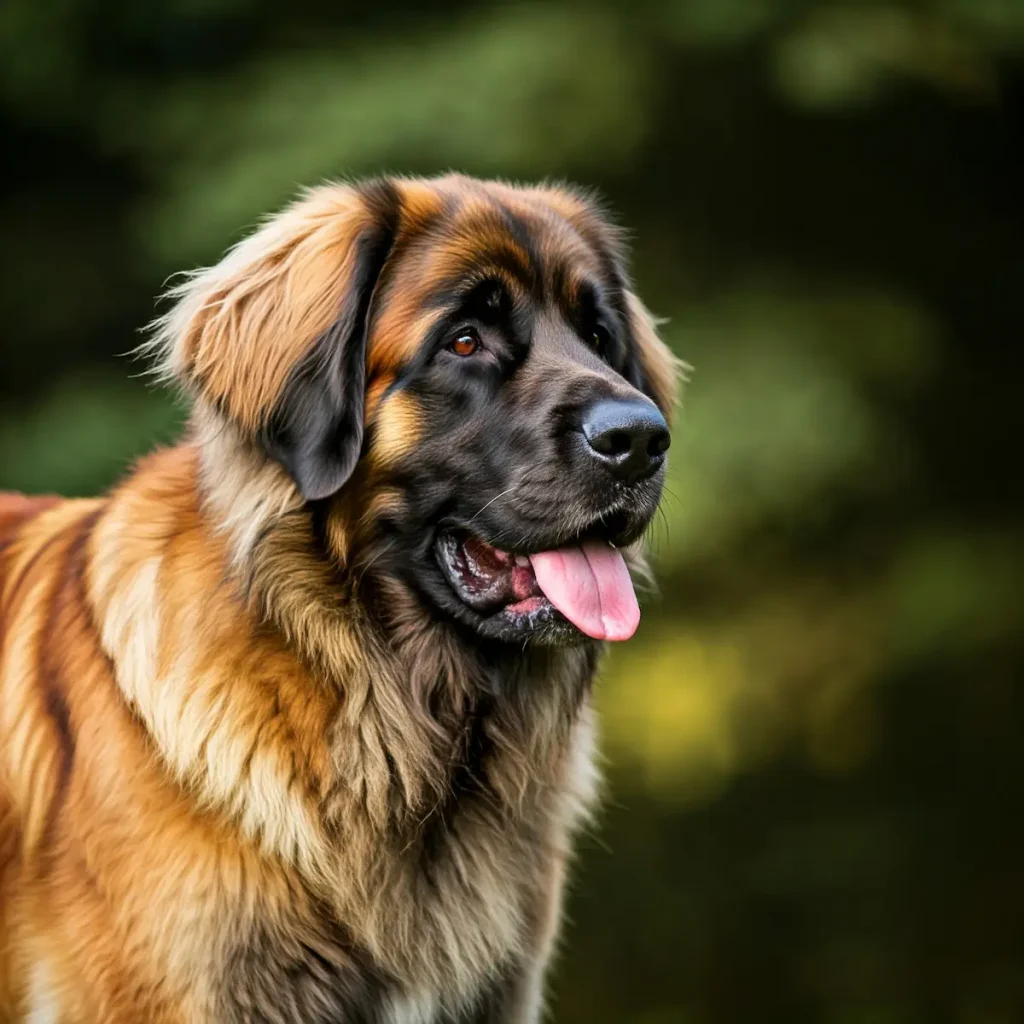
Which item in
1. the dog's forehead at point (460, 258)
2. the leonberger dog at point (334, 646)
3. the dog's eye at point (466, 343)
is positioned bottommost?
the leonberger dog at point (334, 646)

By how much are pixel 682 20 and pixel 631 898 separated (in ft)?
12.8

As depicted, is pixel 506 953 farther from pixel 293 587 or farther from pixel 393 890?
pixel 293 587

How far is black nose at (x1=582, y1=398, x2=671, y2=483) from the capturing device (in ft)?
9.57

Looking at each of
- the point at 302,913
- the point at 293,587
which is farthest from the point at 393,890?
the point at 293,587

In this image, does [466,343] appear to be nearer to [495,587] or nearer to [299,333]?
[299,333]

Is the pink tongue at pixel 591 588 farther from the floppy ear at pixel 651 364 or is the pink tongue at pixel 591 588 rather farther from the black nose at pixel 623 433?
the floppy ear at pixel 651 364

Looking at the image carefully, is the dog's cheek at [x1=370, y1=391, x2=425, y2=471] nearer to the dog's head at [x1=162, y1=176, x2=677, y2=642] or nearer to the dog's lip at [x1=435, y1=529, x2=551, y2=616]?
the dog's head at [x1=162, y1=176, x2=677, y2=642]

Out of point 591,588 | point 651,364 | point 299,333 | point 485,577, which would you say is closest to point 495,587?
point 485,577

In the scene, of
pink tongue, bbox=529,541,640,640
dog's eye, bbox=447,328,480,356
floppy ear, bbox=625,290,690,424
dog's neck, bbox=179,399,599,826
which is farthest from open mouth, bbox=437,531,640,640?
floppy ear, bbox=625,290,690,424

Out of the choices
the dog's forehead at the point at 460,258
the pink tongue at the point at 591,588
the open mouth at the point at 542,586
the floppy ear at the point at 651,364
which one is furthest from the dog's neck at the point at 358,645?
the floppy ear at the point at 651,364

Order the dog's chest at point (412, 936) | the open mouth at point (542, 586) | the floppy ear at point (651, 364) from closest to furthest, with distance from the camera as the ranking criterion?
the dog's chest at point (412, 936), the open mouth at point (542, 586), the floppy ear at point (651, 364)

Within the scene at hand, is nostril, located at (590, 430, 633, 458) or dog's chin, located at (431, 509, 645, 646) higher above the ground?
nostril, located at (590, 430, 633, 458)

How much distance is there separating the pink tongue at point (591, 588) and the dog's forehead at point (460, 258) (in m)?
0.50

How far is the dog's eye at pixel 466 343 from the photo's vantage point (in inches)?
120
